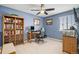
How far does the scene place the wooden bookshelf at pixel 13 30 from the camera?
160 inches

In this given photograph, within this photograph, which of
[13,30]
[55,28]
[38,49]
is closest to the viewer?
[38,49]

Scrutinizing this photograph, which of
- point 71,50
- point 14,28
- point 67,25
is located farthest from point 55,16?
point 71,50

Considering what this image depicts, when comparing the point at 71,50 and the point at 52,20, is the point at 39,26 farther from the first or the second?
the point at 71,50

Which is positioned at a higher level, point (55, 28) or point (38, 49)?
point (55, 28)

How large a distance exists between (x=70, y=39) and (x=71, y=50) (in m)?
0.37

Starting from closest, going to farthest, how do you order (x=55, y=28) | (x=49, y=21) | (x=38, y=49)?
(x=38, y=49), (x=55, y=28), (x=49, y=21)

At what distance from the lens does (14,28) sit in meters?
4.39

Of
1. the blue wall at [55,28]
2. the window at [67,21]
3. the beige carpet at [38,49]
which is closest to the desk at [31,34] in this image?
the beige carpet at [38,49]

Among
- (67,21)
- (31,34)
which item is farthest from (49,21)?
(31,34)

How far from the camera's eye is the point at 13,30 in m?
4.37

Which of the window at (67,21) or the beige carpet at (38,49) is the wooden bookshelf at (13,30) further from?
the window at (67,21)

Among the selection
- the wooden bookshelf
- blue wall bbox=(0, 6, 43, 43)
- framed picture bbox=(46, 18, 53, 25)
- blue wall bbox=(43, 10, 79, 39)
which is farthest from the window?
the wooden bookshelf

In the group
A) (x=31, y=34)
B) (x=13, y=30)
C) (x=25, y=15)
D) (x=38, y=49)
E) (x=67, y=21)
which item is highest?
(x=25, y=15)

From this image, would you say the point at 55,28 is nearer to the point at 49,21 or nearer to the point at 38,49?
the point at 49,21
